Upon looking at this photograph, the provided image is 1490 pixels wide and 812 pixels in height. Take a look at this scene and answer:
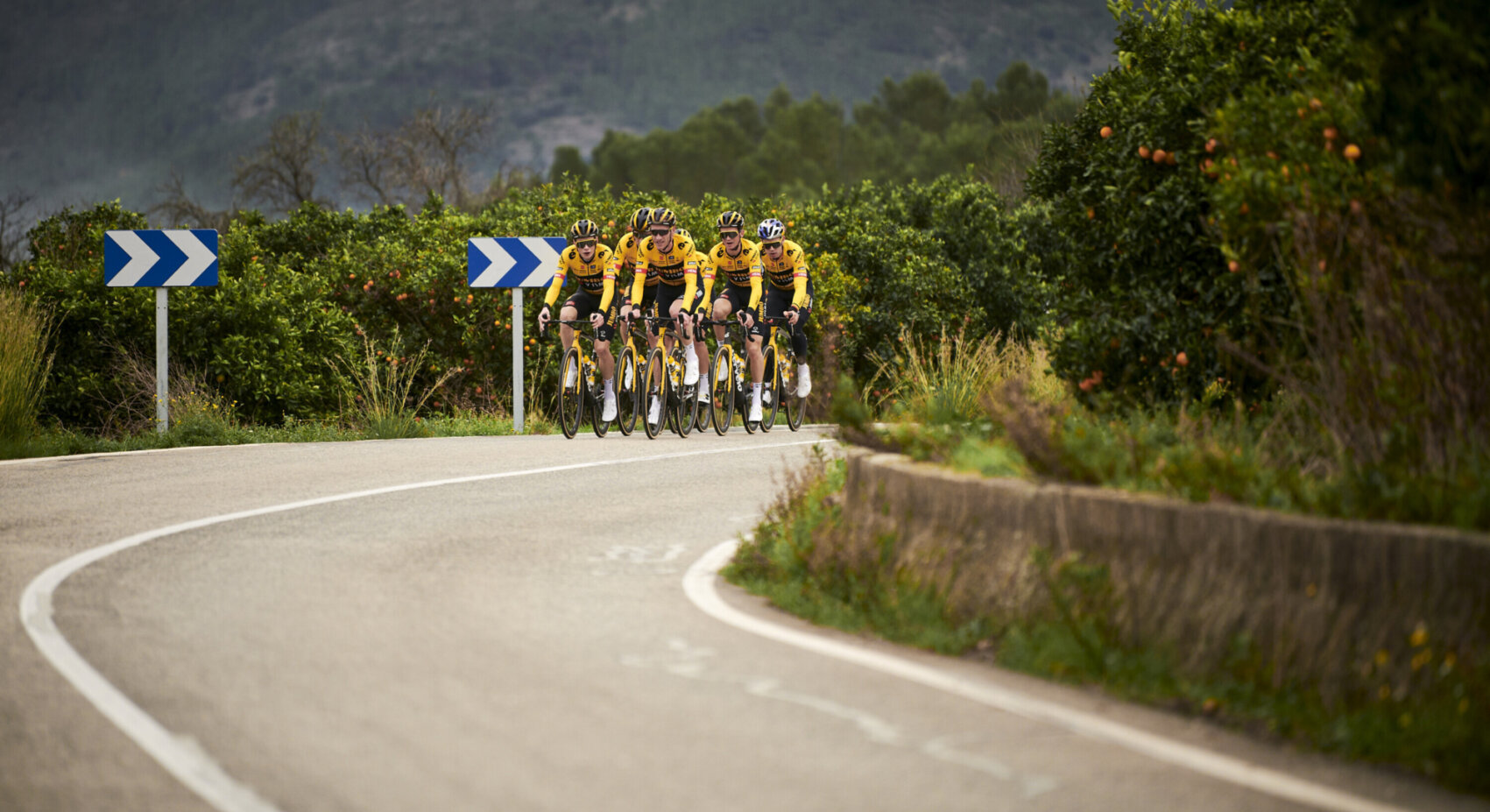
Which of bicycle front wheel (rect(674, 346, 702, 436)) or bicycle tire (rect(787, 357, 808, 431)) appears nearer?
bicycle front wheel (rect(674, 346, 702, 436))

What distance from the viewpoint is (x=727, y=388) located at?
1766 cm

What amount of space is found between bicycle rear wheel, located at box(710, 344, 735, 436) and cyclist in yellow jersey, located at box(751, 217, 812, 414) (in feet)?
1.16

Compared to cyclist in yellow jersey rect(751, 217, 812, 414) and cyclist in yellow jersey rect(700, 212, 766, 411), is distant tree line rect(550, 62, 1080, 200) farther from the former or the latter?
cyclist in yellow jersey rect(700, 212, 766, 411)

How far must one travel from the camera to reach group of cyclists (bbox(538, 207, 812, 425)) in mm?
16188

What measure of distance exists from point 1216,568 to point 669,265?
38.7 feet

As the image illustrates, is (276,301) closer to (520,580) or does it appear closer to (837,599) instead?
(520,580)

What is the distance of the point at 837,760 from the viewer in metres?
4.70

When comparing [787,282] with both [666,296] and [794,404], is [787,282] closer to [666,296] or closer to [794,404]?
[666,296]

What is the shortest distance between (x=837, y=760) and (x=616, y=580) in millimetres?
3186

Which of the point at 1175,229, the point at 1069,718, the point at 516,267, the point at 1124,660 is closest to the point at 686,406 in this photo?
the point at 516,267

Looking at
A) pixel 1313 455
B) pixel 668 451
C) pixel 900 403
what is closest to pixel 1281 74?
pixel 1313 455

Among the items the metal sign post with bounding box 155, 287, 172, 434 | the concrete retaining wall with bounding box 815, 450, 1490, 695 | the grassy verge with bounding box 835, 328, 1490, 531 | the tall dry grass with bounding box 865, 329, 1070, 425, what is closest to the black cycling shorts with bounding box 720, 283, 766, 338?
the tall dry grass with bounding box 865, 329, 1070, 425

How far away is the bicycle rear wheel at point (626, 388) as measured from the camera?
640 inches

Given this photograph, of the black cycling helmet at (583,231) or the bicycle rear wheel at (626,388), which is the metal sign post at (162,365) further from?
the bicycle rear wheel at (626,388)
